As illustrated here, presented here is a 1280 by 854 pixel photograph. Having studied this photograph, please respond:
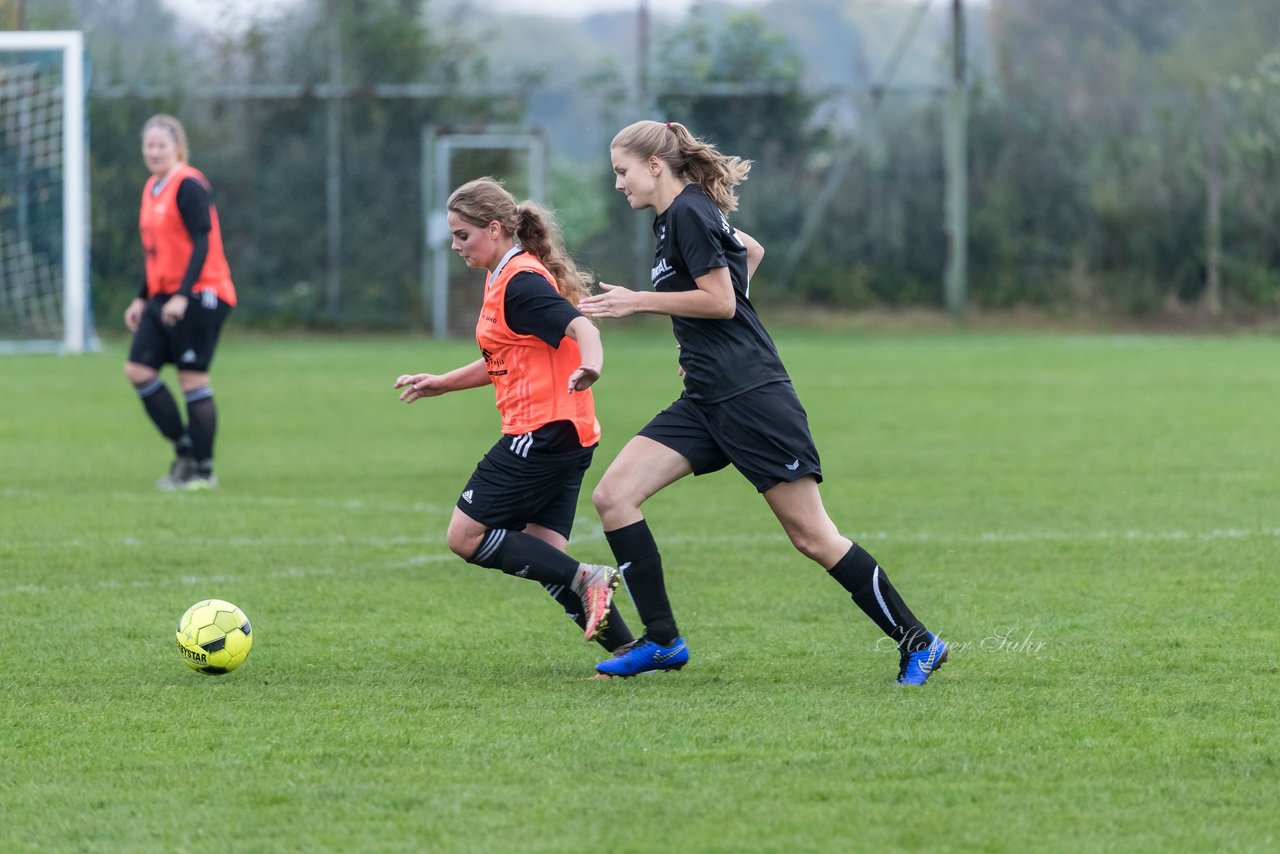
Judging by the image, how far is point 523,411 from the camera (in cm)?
538

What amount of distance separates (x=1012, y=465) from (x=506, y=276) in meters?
6.01

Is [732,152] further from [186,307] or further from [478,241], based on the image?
[478,241]

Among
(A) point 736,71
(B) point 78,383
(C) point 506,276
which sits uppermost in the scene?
(A) point 736,71

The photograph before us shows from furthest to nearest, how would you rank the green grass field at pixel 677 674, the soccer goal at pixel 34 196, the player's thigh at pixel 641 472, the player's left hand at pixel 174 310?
the soccer goal at pixel 34 196 → the player's left hand at pixel 174 310 → the player's thigh at pixel 641 472 → the green grass field at pixel 677 674

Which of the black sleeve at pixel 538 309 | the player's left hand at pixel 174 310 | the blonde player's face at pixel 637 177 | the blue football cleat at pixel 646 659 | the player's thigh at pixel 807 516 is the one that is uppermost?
the blonde player's face at pixel 637 177

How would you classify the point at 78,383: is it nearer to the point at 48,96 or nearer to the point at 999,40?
the point at 48,96

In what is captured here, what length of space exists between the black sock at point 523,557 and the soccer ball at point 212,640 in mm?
741

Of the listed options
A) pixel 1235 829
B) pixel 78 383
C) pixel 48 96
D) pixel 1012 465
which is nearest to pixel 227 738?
pixel 1235 829

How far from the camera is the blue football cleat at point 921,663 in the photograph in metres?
5.11

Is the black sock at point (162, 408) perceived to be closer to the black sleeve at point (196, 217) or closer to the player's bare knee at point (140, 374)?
the player's bare knee at point (140, 374)

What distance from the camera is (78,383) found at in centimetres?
1650

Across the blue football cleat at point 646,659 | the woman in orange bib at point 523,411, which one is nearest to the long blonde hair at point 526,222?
the woman in orange bib at point 523,411

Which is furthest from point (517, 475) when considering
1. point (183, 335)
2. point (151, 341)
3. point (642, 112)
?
point (642, 112)

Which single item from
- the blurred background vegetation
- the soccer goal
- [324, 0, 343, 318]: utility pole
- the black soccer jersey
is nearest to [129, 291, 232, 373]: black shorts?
the black soccer jersey
